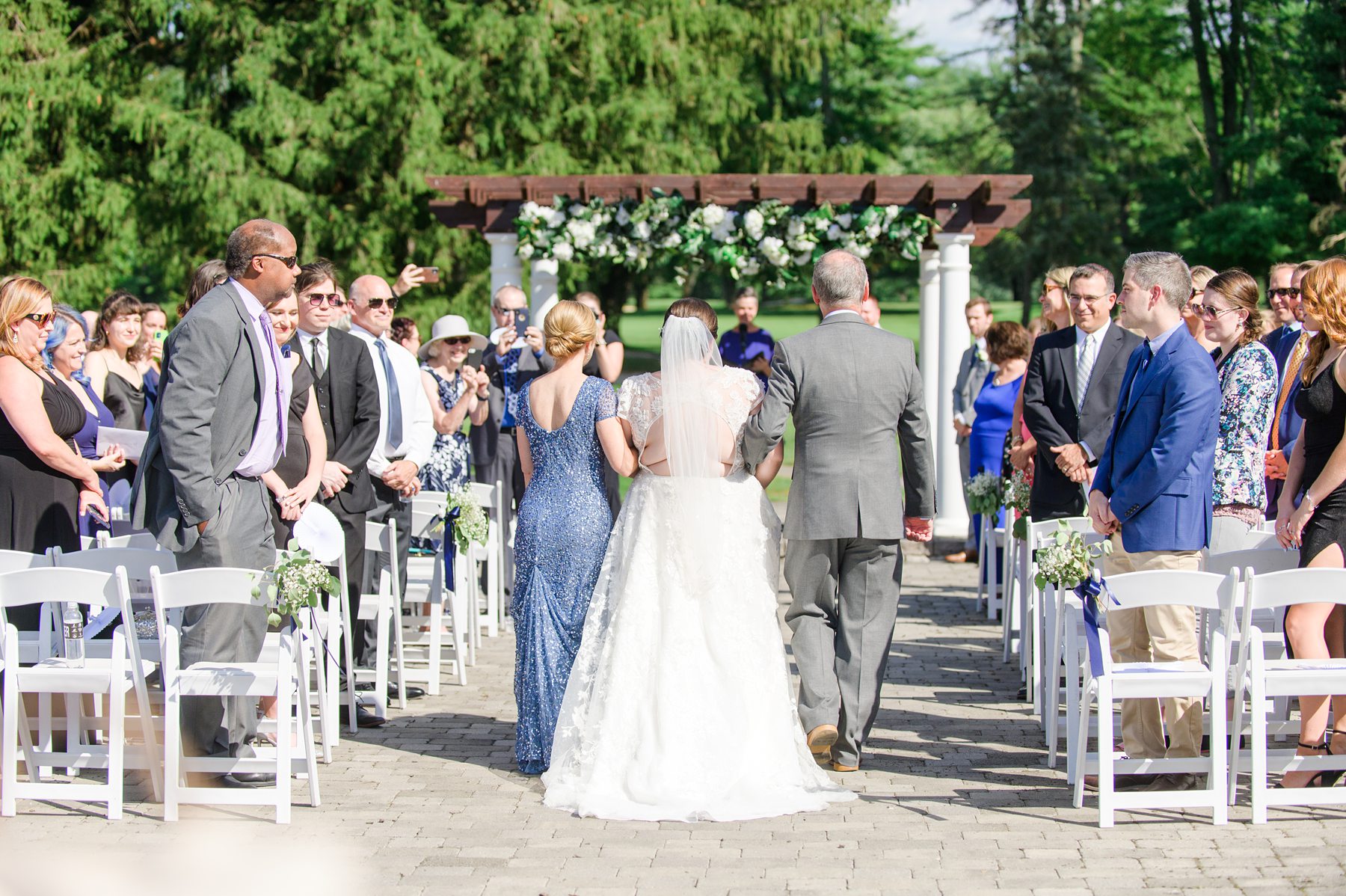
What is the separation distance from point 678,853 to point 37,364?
4.07 m

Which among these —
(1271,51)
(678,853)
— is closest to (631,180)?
(678,853)

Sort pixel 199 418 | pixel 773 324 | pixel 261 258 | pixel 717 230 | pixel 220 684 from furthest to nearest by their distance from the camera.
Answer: pixel 773 324 → pixel 717 230 → pixel 261 258 → pixel 199 418 → pixel 220 684

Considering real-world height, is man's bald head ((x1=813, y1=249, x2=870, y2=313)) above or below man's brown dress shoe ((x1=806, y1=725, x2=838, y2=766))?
above

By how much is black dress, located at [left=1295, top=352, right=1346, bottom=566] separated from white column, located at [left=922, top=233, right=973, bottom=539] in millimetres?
6736

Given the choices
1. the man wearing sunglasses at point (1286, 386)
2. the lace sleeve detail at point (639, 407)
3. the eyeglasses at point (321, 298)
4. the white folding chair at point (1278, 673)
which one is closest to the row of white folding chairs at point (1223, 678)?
the white folding chair at point (1278, 673)

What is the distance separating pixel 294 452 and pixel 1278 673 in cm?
446

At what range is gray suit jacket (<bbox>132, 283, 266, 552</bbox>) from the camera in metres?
5.43

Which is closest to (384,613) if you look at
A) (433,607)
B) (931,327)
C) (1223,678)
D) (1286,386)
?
(433,607)

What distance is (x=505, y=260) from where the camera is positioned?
1275cm

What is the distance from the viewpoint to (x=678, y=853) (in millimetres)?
4941

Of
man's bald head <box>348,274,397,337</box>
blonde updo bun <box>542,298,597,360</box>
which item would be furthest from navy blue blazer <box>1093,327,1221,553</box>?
man's bald head <box>348,274,397,337</box>

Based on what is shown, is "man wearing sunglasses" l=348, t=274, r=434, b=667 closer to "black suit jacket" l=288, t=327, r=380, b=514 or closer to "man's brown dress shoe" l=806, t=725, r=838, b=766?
"black suit jacket" l=288, t=327, r=380, b=514

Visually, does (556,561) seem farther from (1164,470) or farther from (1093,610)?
(1164,470)

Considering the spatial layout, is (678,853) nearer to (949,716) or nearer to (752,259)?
(949,716)
